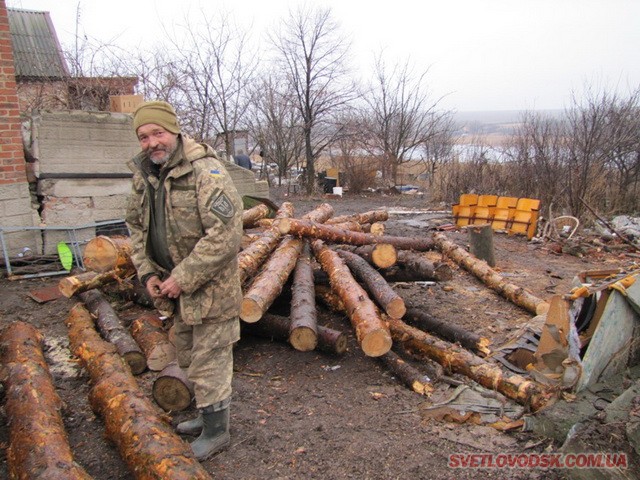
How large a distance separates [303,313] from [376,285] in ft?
3.65

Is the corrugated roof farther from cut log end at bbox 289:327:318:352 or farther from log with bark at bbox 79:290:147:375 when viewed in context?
cut log end at bbox 289:327:318:352

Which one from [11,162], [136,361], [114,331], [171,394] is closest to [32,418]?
[171,394]

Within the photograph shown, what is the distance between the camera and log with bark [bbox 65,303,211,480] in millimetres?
2365

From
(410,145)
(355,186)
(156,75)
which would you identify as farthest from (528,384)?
(410,145)

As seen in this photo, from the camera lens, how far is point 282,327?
14.5 ft

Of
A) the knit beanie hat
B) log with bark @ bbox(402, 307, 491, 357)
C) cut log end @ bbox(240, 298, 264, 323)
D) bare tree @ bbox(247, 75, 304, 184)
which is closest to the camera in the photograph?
the knit beanie hat

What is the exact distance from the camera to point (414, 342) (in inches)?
174

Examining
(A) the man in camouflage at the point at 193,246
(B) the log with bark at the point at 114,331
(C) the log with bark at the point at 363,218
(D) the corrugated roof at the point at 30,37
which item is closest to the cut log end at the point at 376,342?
(A) the man in camouflage at the point at 193,246

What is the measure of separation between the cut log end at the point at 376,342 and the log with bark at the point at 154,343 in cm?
167

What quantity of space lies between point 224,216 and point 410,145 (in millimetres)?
20370

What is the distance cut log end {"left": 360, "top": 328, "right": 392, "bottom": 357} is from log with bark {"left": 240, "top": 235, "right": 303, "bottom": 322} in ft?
3.17

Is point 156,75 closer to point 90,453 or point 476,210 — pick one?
point 476,210

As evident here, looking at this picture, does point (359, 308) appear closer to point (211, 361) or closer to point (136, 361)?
point (211, 361)

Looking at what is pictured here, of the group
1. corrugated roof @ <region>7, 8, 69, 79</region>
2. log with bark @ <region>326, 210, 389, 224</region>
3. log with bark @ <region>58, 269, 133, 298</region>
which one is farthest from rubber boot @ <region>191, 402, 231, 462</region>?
corrugated roof @ <region>7, 8, 69, 79</region>
